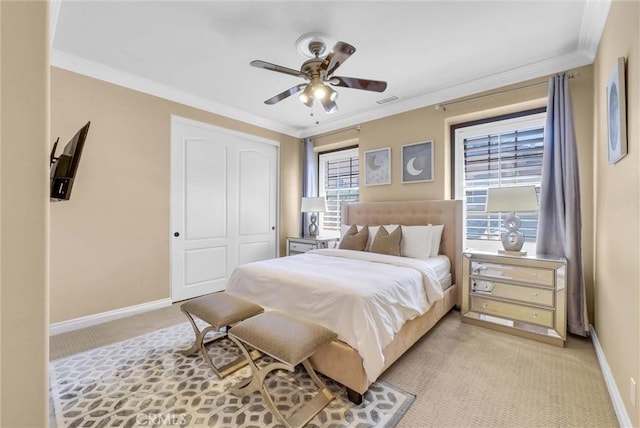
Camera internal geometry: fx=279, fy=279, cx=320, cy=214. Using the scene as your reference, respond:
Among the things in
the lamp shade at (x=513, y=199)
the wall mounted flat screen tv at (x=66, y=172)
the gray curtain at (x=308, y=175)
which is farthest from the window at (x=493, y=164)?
the wall mounted flat screen tv at (x=66, y=172)

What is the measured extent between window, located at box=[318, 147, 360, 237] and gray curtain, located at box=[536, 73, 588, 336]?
8.46 feet

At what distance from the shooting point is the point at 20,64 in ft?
2.28

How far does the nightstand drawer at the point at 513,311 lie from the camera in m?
2.54

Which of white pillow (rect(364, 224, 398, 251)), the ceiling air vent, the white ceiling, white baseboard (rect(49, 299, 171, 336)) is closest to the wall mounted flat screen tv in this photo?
the white ceiling

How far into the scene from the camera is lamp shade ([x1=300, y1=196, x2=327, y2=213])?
4.62 metres

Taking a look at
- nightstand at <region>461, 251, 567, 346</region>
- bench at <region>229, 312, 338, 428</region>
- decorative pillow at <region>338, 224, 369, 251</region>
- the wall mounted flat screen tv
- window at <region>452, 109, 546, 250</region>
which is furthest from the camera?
decorative pillow at <region>338, 224, 369, 251</region>

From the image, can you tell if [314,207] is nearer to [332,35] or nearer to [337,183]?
[337,183]

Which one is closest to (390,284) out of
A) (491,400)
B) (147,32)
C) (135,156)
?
(491,400)

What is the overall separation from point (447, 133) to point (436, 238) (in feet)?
4.67

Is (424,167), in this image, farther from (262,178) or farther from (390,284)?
(262,178)

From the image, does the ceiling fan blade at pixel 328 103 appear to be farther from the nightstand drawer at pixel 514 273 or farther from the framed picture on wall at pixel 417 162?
the nightstand drawer at pixel 514 273

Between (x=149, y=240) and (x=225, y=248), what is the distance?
1.06 meters

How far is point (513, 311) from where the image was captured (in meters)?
2.71

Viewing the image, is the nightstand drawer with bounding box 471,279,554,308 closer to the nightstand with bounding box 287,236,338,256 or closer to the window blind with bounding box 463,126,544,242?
the window blind with bounding box 463,126,544,242
